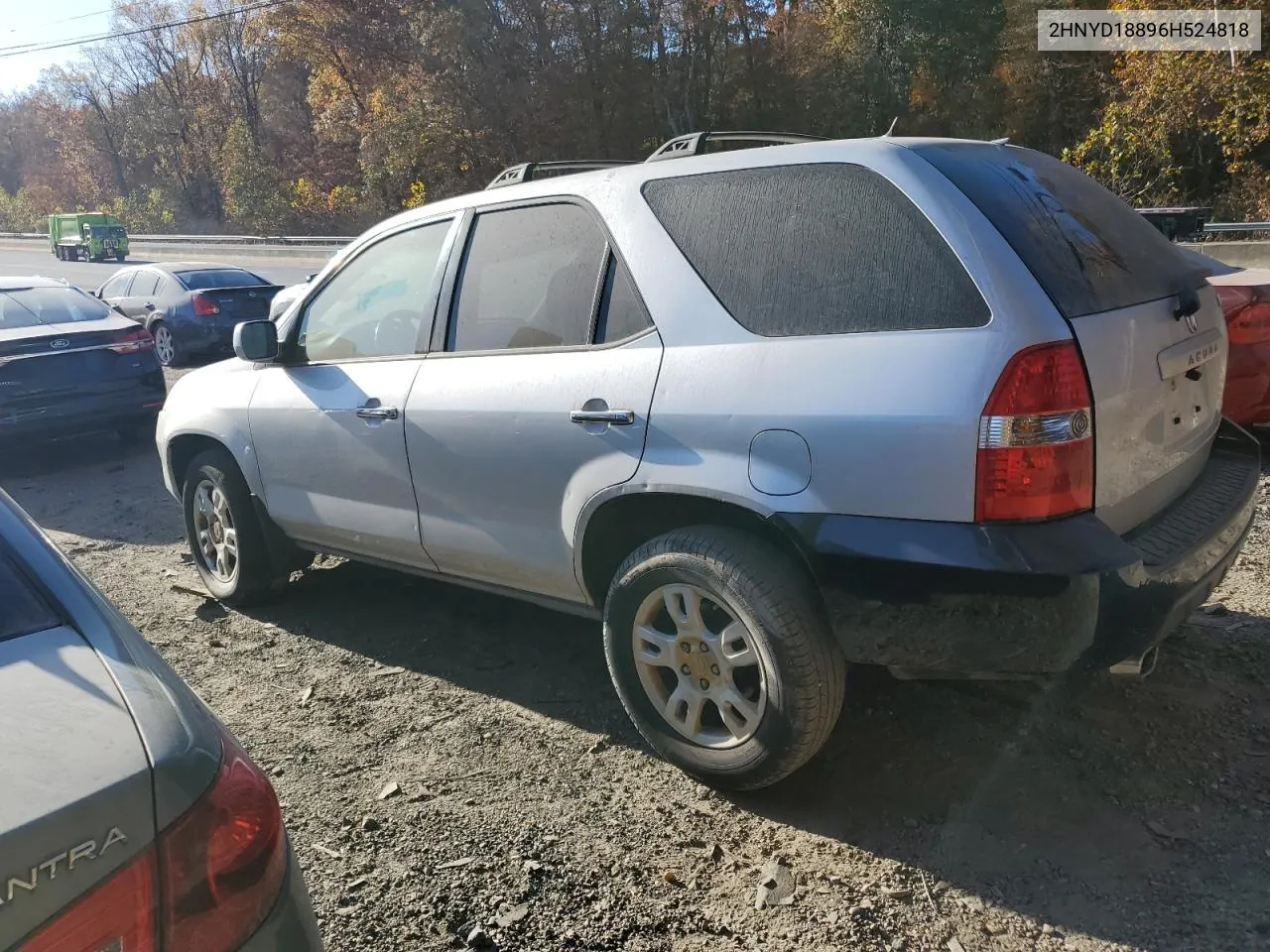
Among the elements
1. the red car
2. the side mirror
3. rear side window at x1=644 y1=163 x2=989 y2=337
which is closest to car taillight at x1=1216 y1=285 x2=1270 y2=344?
the red car

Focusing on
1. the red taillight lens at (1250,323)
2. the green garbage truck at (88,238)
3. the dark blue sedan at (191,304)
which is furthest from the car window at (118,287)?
the green garbage truck at (88,238)

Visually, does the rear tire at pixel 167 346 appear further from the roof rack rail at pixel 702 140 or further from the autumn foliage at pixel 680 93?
the autumn foliage at pixel 680 93

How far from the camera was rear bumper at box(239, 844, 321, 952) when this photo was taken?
1.59 m

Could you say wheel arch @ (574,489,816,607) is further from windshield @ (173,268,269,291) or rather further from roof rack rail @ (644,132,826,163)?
windshield @ (173,268,269,291)

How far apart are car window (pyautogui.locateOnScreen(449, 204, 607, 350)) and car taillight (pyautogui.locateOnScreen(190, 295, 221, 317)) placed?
38.6 feet

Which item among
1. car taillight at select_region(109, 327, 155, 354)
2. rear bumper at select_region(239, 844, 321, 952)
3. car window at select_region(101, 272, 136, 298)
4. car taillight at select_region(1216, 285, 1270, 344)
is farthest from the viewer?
car window at select_region(101, 272, 136, 298)

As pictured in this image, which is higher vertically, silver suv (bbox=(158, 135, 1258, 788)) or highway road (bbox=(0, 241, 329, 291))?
highway road (bbox=(0, 241, 329, 291))

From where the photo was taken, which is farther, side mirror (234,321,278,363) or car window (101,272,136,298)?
car window (101,272,136,298)

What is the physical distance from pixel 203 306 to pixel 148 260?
27551mm

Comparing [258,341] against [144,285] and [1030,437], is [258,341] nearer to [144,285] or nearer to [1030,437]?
[1030,437]

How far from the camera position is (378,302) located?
414 centimetres

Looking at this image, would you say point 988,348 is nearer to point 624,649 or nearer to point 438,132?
point 624,649

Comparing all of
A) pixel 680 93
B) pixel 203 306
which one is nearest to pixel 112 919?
pixel 203 306

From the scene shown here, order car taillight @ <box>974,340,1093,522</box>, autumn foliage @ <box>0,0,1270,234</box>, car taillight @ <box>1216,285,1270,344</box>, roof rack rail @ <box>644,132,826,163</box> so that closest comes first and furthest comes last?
car taillight @ <box>974,340,1093,522</box>
roof rack rail @ <box>644,132,826,163</box>
car taillight @ <box>1216,285,1270,344</box>
autumn foliage @ <box>0,0,1270,234</box>
